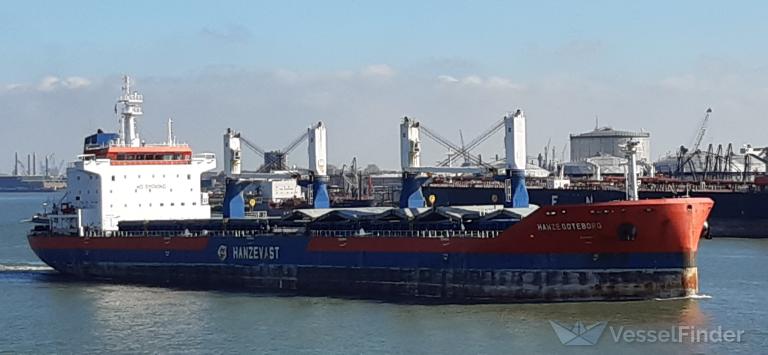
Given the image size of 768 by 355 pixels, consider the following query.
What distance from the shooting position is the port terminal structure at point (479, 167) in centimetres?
3195

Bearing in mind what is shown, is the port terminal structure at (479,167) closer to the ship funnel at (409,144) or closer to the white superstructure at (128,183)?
the ship funnel at (409,144)

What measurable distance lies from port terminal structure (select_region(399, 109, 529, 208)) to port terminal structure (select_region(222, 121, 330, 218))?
12.1 feet

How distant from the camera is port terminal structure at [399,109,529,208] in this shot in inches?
1258

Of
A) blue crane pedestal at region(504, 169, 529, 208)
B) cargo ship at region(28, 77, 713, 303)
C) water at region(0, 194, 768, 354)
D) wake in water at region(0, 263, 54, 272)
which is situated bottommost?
water at region(0, 194, 768, 354)

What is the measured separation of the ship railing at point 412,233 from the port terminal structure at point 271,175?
4968 millimetres

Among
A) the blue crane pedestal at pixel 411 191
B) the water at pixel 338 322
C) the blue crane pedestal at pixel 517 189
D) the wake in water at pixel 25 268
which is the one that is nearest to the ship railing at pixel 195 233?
the water at pixel 338 322

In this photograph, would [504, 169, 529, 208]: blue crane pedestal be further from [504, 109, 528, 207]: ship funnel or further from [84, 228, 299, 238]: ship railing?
[84, 228, 299, 238]: ship railing

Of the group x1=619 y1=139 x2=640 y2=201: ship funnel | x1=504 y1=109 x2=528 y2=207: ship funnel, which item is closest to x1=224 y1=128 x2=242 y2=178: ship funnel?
x1=504 y1=109 x2=528 y2=207: ship funnel

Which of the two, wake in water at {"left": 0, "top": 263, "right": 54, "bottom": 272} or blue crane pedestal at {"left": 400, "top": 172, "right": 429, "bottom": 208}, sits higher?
blue crane pedestal at {"left": 400, "top": 172, "right": 429, "bottom": 208}

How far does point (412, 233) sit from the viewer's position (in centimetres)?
3083

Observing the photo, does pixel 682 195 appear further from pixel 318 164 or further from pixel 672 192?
pixel 318 164

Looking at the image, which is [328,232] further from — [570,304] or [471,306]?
[570,304]

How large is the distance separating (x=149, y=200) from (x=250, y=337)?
15.5 m

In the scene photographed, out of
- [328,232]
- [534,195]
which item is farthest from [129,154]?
[534,195]
